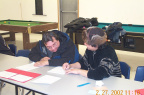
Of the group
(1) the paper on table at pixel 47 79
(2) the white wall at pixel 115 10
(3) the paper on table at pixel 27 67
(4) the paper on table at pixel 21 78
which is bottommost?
(4) the paper on table at pixel 21 78

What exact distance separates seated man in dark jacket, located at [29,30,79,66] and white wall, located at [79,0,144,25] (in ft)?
13.3

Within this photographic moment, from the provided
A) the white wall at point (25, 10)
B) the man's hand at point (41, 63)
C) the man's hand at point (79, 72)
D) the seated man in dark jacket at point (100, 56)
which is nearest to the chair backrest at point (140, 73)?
the seated man in dark jacket at point (100, 56)

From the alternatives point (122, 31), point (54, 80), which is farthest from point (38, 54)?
point (122, 31)

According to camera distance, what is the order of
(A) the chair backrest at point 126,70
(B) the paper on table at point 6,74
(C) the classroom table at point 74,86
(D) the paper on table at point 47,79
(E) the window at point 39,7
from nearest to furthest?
(C) the classroom table at point 74,86 < (D) the paper on table at point 47,79 < (B) the paper on table at point 6,74 < (A) the chair backrest at point 126,70 < (E) the window at point 39,7

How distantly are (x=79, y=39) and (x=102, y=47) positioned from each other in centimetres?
245

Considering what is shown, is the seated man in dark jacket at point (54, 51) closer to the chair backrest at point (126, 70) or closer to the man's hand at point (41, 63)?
the man's hand at point (41, 63)

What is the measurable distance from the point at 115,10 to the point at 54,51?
4.46 meters

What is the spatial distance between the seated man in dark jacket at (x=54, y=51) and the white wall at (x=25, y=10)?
572 cm

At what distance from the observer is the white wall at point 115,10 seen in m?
5.60

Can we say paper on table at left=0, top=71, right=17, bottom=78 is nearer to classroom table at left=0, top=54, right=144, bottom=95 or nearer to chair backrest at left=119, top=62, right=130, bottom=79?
classroom table at left=0, top=54, right=144, bottom=95

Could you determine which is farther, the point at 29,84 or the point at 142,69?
the point at 142,69

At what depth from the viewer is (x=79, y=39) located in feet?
13.5

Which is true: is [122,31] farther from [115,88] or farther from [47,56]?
[115,88]

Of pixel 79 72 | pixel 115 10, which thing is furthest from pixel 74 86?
pixel 115 10
